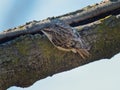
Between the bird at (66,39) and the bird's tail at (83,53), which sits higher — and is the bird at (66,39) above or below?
above

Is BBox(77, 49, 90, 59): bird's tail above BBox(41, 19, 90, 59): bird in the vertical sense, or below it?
below

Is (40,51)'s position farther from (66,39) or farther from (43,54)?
(66,39)

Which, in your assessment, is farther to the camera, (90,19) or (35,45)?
(90,19)

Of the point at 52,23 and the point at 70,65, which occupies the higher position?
the point at 52,23

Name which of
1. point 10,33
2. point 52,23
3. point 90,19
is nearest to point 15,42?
point 10,33

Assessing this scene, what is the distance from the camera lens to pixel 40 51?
268 cm

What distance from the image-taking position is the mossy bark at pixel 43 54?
8.60ft

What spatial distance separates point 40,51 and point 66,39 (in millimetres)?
182

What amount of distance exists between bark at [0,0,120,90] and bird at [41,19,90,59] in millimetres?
29

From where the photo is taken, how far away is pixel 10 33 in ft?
8.92

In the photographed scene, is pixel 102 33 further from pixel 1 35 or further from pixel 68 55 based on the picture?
pixel 1 35

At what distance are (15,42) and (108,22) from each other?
62cm

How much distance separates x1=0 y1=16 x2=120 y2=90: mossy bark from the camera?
103 inches

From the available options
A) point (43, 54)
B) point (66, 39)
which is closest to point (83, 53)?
point (66, 39)
